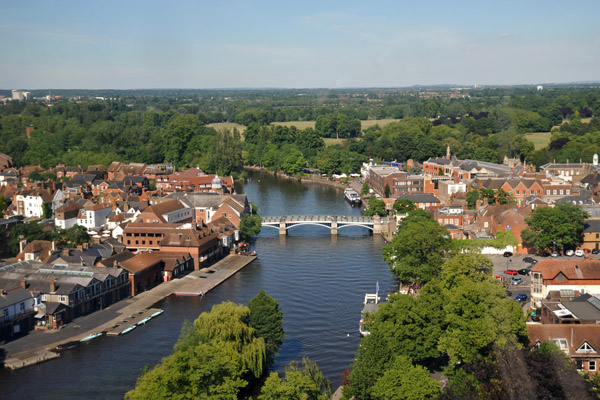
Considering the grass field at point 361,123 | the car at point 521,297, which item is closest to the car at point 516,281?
the car at point 521,297

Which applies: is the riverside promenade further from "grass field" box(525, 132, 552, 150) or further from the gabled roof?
"grass field" box(525, 132, 552, 150)

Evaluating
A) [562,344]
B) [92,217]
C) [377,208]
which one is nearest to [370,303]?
[562,344]

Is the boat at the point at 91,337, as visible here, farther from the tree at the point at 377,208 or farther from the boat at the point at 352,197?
the boat at the point at 352,197

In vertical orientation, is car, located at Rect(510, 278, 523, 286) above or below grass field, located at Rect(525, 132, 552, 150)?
below

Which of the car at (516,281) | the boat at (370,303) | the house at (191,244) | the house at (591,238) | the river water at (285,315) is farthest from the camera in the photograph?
the house at (591,238)

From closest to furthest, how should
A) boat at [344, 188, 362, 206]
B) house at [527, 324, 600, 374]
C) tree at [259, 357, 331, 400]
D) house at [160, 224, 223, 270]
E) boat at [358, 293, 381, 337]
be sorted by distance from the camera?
1. tree at [259, 357, 331, 400]
2. house at [527, 324, 600, 374]
3. boat at [358, 293, 381, 337]
4. house at [160, 224, 223, 270]
5. boat at [344, 188, 362, 206]

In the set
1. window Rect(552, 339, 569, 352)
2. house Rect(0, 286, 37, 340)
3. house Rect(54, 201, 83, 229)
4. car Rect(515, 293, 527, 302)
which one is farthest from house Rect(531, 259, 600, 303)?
house Rect(54, 201, 83, 229)

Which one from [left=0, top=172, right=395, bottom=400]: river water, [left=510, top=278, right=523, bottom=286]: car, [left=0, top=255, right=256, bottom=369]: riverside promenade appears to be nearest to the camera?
[left=0, top=172, right=395, bottom=400]: river water

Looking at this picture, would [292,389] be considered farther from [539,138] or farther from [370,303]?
[539,138]
